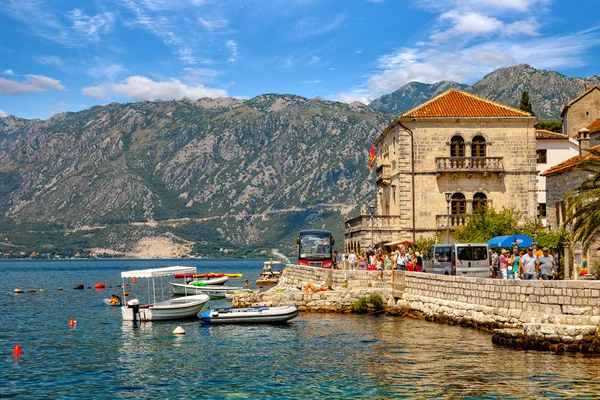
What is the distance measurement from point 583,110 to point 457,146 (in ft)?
81.3

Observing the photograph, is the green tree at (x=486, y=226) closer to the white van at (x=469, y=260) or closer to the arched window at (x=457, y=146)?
the arched window at (x=457, y=146)

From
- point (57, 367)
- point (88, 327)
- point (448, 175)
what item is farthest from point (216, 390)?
point (448, 175)

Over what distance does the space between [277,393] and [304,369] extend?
346 cm

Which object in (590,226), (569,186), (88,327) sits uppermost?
(569,186)

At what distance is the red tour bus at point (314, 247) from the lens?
51.7 meters

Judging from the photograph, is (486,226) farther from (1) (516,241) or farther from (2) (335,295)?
(2) (335,295)

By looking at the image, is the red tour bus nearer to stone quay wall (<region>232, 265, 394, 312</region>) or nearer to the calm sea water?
stone quay wall (<region>232, 265, 394, 312</region>)

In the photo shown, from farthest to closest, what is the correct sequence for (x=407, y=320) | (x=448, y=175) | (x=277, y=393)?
1. (x=448, y=175)
2. (x=407, y=320)
3. (x=277, y=393)

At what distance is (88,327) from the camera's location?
1426 inches

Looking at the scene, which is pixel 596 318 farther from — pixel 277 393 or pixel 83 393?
pixel 83 393

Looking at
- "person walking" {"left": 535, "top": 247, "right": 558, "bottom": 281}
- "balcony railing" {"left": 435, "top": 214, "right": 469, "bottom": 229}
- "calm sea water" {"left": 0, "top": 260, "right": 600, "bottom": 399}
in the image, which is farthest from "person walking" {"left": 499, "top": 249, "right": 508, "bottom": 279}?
"balcony railing" {"left": 435, "top": 214, "right": 469, "bottom": 229}

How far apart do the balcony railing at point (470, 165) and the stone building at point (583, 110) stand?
67.8 ft

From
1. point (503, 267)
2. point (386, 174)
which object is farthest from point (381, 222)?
point (503, 267)

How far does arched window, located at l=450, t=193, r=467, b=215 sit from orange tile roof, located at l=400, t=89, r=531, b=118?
226 inches
